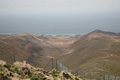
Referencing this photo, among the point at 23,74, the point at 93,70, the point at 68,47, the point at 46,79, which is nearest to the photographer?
the point at 46,79

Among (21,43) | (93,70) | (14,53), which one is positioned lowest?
(93,70)

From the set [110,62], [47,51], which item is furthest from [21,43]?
[110,62]

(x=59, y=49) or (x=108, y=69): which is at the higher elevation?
(x=59, y=49)

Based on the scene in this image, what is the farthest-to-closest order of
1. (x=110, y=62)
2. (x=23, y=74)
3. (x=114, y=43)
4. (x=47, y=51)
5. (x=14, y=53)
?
(x=47, y=51), (x=114, y=43), (x=14, y=53), (x=110, y=62), (x=23, y=74)

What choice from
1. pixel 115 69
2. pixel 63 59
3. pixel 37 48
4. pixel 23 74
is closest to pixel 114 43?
pixel 63 59

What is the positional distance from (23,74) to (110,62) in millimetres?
17810

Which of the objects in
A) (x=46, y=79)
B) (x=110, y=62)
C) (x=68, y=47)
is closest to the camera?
(x=46, y=79)

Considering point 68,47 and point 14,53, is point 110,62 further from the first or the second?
point 68,47

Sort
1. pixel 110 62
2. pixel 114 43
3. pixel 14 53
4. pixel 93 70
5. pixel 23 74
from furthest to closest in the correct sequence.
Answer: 1. pixel 114 43
2. pixel 14 53
3. pixel 110 62
4. pixel 93 70
5. pixel 23 74

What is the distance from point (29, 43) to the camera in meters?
50.2

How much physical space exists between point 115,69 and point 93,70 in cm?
315

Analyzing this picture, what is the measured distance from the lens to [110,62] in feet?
85.9

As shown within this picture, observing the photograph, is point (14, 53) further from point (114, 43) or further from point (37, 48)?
point (114, 43)

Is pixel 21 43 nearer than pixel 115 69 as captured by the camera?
No
